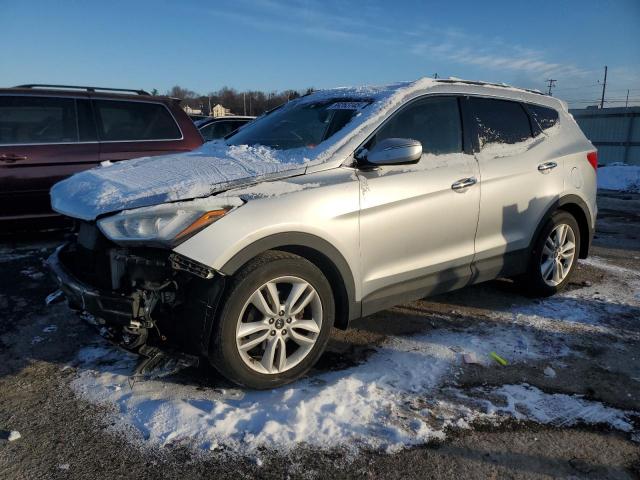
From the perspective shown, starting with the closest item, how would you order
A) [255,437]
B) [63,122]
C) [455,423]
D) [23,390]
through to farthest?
[255,437]
[455,423]
[23,390]
[63,122]

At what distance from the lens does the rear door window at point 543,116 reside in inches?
174

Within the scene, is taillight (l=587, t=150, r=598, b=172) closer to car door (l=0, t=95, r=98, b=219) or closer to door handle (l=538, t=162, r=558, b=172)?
door handle (l=538, t=162, r=558, b=172)

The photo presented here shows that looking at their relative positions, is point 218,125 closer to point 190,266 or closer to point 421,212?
point 421,212

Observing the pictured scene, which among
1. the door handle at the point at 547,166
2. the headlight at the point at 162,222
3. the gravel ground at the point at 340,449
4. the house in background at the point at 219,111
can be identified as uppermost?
the house in background at the point at 219,111

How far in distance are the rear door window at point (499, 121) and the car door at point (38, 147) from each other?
13.8 feet

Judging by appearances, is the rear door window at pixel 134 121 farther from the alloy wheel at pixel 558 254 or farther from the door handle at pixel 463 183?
the alloy wheel at pixel 558 254

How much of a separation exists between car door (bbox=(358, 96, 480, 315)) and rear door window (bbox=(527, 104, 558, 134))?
1024mm

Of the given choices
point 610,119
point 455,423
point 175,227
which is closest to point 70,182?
point 175,227

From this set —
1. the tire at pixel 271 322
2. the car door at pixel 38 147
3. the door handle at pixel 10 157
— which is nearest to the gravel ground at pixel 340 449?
the tire at pixel 271 322

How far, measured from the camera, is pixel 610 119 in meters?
22.2

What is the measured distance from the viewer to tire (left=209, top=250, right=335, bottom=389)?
8.71ft

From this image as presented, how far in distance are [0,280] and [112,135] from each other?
2081mm

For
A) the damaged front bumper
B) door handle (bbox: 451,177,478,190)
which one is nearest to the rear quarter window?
door handle (bbox: 451,177,478,190)

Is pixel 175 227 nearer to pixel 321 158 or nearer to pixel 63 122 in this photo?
pixel 321 158
